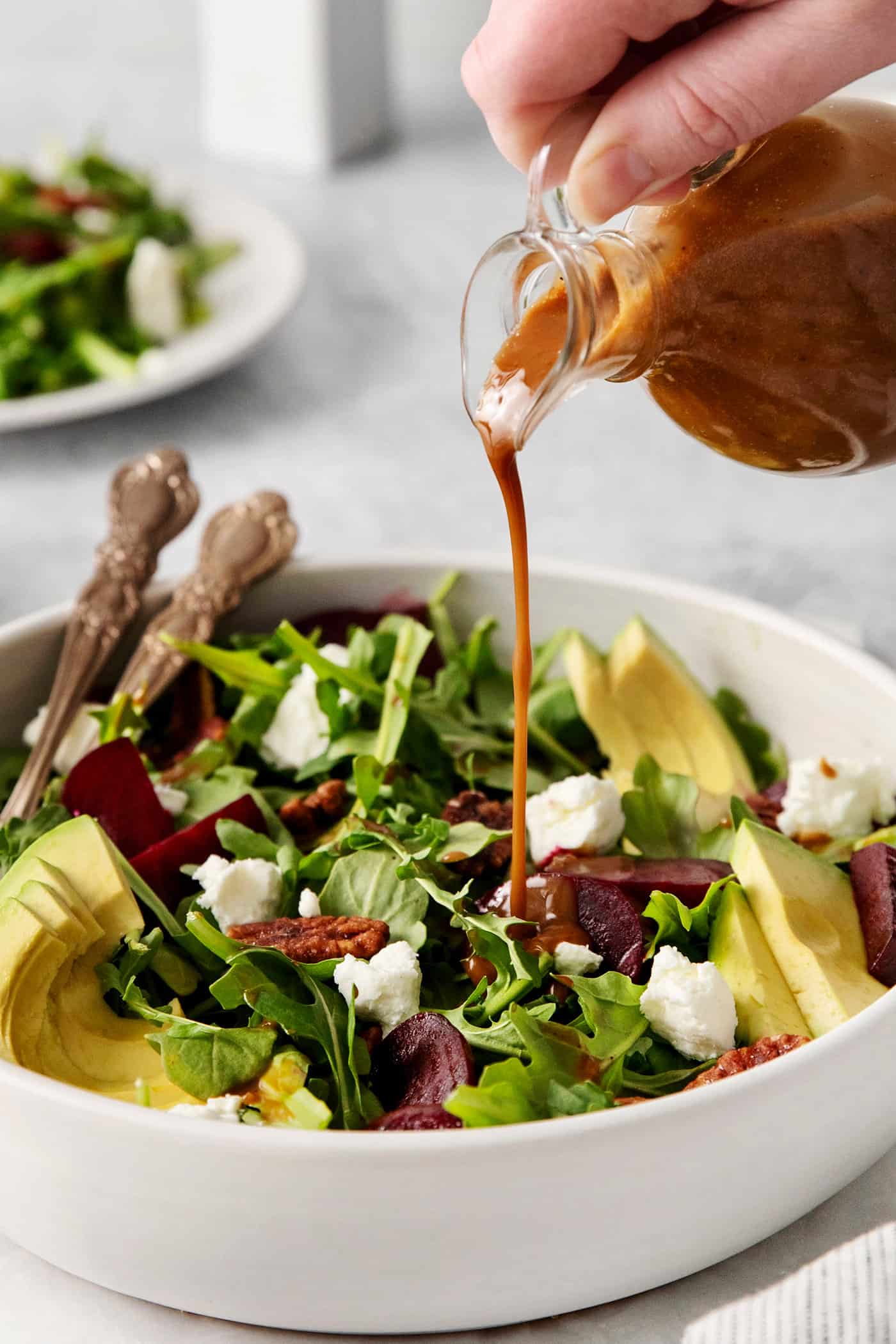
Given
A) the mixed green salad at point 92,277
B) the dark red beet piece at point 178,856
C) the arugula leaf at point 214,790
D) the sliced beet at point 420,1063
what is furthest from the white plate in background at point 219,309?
the sliced beet at point 420,1063

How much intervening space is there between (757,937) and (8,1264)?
0.58m

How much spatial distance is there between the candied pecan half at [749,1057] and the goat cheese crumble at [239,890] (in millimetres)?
383

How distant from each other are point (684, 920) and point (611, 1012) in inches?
4.3

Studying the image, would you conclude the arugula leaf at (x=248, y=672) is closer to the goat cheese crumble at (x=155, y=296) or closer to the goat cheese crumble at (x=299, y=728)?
the goat cheese crumble at (x=299, y=728)

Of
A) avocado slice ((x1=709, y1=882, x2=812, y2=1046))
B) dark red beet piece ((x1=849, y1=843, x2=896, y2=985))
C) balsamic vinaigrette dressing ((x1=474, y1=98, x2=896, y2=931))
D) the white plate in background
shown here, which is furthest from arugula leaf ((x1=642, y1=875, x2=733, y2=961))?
the white plate in background

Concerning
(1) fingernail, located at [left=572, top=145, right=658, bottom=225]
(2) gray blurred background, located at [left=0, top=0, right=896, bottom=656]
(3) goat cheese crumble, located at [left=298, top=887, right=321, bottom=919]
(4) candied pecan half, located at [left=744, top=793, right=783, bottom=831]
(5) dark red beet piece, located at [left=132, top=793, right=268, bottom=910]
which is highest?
(1) fingernail, located at [left=572, top=145, right=658, bottom=225]

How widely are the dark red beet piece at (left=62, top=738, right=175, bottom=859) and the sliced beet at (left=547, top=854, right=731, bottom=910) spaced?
36cm

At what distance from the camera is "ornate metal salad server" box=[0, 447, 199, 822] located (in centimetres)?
149

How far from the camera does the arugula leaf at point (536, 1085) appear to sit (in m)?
0.96

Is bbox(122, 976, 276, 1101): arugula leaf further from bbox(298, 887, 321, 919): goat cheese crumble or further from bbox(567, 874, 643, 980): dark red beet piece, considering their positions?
bbox(567, 874, 643, 980): dark red beet piece

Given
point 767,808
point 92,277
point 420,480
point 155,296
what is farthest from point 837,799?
point 92,277

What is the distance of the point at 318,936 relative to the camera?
1.20 meters

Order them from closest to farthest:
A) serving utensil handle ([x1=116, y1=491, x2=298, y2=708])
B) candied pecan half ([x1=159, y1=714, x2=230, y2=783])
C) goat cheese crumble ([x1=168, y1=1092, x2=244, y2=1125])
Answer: goat cheese crumble ([x1=168, y1=1092, x2=244, y2=1125]), candied pecan half ([x1=159, y1=714, x2=230, y2=783]), serving utensil handle ([x1=116, y1=491, x2=298, y2=708])

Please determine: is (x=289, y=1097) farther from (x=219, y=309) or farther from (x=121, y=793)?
(x=219, y=309)
